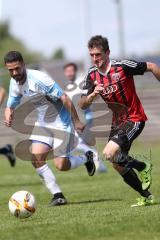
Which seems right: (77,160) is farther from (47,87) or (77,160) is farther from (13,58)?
(13,58)

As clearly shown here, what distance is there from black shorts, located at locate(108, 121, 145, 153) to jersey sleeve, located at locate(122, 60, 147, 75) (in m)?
0.74

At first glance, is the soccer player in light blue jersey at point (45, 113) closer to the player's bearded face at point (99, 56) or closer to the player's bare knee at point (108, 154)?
the player's bearded face at point (99, 56)

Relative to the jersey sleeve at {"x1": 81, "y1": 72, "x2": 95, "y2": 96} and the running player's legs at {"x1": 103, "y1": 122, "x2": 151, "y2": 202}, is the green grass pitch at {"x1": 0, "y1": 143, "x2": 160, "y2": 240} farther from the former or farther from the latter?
the jersey sleeve at {"x1": 81, "y1": 72, "x2": 95, "y2": 96}

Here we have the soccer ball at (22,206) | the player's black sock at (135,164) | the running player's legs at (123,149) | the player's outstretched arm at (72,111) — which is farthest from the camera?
the player's outstretched arm at (72,111)

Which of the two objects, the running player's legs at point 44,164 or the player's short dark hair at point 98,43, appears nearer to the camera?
the player's short dark hair at point 98,43

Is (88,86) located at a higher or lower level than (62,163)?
higher

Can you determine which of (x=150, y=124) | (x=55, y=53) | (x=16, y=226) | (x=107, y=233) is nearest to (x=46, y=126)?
(x=16, y=226)

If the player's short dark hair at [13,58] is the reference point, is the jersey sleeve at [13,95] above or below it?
below

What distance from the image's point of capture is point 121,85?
10.6 meters

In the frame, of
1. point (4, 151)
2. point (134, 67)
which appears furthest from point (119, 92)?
point (4, 151)

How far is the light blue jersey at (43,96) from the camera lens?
11.5 m

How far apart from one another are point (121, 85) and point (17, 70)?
5.61 feet

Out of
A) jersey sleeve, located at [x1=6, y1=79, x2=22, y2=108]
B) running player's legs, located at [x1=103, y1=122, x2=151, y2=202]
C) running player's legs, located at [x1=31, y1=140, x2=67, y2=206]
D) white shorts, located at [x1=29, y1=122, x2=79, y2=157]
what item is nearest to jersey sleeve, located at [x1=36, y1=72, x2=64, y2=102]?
jersey sleeve, located at [x1=6, y1=79, x2=22, y2=108]

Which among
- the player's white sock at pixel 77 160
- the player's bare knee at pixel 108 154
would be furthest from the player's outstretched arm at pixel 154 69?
the player's white sock at pixel 77 160
